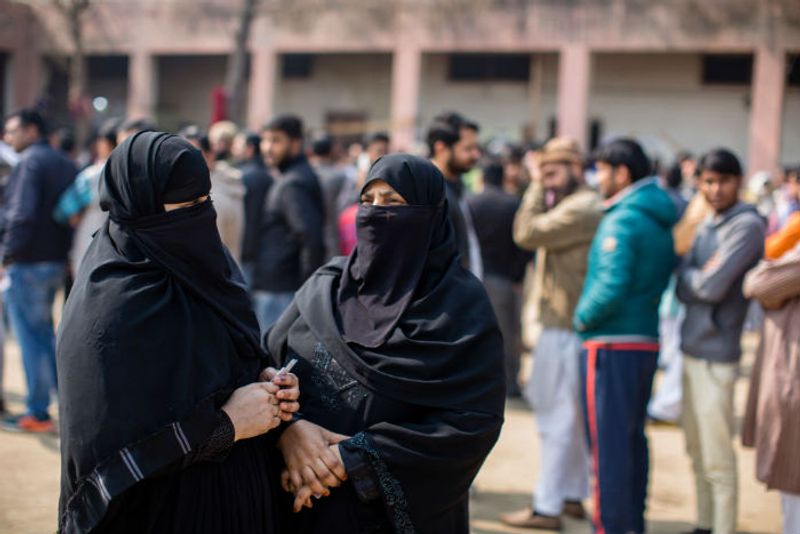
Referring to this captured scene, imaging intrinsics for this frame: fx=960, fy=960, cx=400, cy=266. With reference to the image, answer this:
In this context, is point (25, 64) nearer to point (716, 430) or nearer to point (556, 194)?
point (556, 194)

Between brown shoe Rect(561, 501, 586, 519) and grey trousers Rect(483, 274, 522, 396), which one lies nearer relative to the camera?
brown shoe Rect(561, 501, 586, 519)

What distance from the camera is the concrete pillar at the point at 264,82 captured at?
23844mm

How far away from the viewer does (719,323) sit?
4574mm

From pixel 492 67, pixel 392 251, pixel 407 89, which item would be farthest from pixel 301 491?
pixel 492 67

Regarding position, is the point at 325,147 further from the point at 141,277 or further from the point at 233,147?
the point at 141,277

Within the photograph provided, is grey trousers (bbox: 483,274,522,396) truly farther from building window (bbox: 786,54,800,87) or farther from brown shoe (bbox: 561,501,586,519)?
building window (bbox: 786,54,800,87)

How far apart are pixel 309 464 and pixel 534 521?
8.24 ft

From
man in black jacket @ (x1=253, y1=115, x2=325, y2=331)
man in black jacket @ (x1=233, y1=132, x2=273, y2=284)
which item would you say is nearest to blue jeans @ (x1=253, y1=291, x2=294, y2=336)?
man in black jacket @ (x1=253, y1=115, x2=325, y2=331)

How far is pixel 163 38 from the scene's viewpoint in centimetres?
2464

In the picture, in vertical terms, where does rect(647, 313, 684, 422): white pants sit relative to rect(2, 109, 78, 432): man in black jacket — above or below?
below

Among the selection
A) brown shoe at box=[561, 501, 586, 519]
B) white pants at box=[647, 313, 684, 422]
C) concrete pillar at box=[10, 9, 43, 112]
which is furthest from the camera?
concrete pillar at box=[10, 9, 43, 112]

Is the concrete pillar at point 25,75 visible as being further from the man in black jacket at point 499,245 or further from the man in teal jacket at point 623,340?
the man in teal jacket at point 623,340

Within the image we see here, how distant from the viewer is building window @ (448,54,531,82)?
23125 millimetres

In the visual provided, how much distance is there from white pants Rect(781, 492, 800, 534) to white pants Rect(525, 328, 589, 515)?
1131 millimetres
